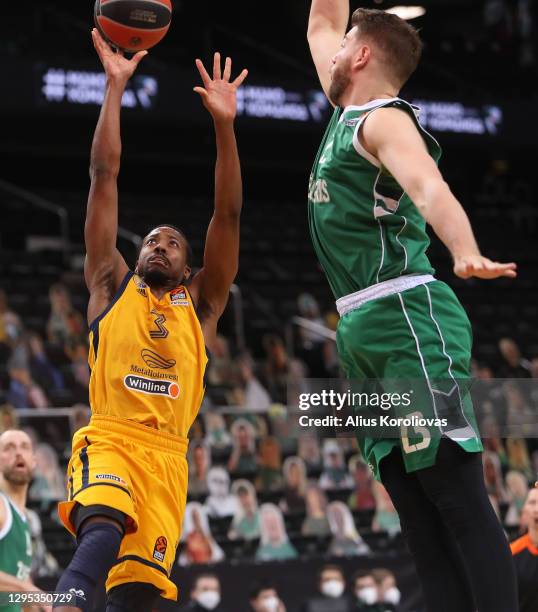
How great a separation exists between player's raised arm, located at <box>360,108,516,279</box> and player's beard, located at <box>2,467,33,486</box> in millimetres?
3364

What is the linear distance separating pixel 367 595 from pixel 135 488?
4885 mm

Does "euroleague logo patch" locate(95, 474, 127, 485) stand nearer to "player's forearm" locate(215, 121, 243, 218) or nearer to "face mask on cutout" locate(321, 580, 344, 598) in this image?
"player's forearm" locate(215, 121, 243, 218)

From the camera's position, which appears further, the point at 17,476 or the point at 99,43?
the point at 17,476

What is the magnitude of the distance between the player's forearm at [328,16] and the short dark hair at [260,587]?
17.2 feet

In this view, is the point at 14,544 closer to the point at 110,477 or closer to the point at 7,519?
the point at 7,519

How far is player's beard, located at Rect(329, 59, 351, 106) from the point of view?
11.6 ft

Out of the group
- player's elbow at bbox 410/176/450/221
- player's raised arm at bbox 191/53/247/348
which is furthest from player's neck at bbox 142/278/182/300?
player's elbow at bbox 410/176/450/221

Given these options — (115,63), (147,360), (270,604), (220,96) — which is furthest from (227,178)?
(270,604)

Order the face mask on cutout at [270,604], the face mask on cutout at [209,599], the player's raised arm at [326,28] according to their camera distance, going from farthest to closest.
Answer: the face mask on cutout at [270,604]
the face mask on cutout at [209,599]
the player's raised arm at [326,28]

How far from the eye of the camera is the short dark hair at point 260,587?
8.45 m

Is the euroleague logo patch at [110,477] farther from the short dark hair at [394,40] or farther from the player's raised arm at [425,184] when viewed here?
the short dark hair at [394,40]

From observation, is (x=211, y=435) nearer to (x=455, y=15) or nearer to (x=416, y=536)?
(x=416, y=536)

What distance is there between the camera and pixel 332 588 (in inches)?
344

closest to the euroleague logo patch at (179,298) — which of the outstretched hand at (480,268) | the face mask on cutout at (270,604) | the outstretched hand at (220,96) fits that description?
the outstretched hand at (220,96)
